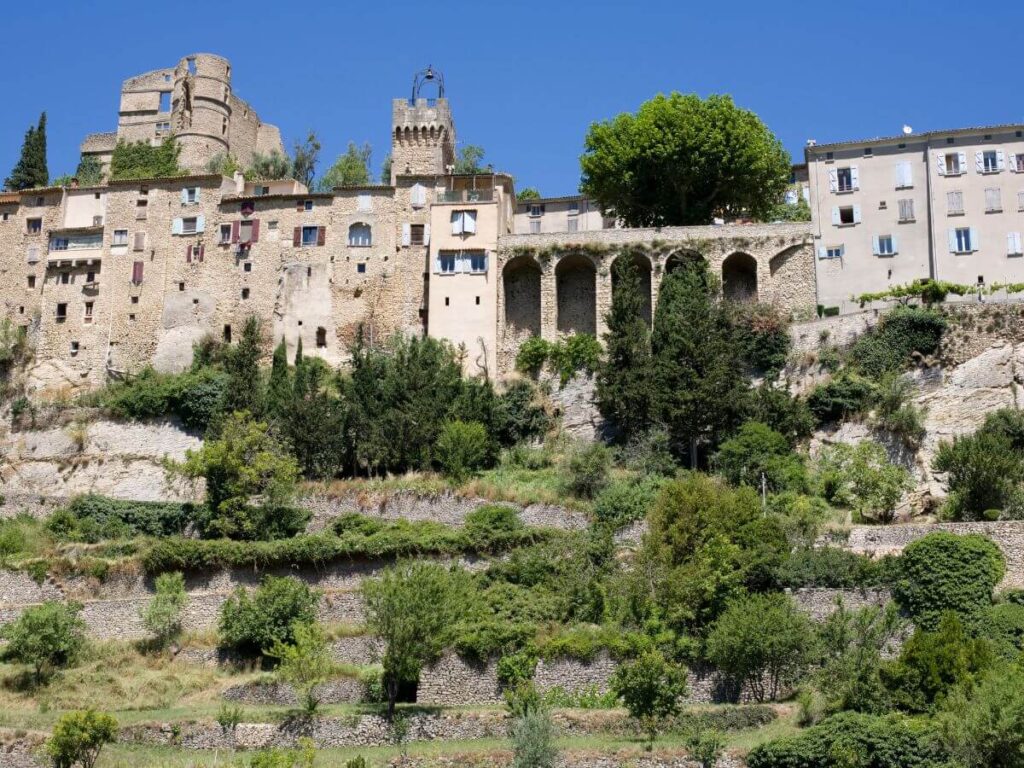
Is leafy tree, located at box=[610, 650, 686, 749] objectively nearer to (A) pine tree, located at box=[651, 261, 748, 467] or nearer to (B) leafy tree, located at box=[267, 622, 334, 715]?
(B) leafy tree, located at box=[267, 622, 334, 715]

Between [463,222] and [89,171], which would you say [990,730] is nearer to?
[463,222]

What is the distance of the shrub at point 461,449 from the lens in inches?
2078

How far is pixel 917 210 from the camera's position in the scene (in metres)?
61.6

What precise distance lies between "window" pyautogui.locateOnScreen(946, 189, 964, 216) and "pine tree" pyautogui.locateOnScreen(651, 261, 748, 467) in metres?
11.7

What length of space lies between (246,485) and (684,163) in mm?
26578

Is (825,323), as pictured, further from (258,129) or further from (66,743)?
(258,129)

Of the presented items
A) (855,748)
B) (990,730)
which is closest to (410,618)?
(855,748)

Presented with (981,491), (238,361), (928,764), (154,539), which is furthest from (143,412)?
(928,764)

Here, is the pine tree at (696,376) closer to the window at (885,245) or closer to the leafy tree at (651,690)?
the window at (885,245)

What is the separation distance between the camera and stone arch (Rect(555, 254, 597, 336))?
212 ft

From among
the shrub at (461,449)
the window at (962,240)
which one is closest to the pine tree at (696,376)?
the shrub at (461,449)

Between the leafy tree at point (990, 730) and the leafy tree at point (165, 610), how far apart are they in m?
23.1

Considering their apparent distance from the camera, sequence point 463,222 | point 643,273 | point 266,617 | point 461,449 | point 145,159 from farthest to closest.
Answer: point 145,159
point 463,222
point 643,273
point 461,449
point 266,617

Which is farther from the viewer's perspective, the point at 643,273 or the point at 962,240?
the point at 643,273
